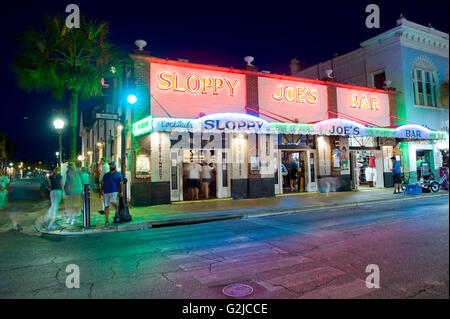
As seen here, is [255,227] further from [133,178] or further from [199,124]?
[133,178]

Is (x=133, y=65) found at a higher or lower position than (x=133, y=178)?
higher

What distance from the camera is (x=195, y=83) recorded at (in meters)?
13.9

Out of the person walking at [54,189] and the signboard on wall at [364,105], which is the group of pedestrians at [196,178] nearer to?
the person walking at [54,189]

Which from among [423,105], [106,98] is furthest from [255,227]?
[423,105]

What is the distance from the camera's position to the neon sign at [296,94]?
15.9 m

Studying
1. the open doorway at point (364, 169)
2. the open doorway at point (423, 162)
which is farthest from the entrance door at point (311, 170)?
the open doorway at point (423, 162)

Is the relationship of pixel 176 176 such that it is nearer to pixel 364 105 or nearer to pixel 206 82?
pixel 206 82

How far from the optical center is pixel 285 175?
17.4 m

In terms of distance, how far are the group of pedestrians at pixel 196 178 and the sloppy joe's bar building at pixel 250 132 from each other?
0.28m

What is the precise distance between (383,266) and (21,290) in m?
5.25

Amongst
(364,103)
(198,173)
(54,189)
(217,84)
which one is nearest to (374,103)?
(364,103)

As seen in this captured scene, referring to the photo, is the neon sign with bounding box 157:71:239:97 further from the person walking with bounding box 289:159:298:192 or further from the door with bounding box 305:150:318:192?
the door with bounding box 305:150:318:192

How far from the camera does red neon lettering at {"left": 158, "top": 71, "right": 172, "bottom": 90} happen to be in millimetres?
13234

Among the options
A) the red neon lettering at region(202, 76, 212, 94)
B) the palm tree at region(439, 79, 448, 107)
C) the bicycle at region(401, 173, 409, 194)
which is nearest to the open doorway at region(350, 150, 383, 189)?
the bicycle at region(401, 173, 409, 194)
